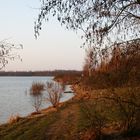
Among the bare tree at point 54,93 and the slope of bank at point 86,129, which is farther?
the bare tree at point 54,93

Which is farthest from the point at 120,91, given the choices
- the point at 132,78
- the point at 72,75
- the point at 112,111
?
the point at 72,75

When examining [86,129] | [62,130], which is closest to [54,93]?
[62,130]

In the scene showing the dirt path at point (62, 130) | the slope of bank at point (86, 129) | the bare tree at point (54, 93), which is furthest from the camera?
the bare tree at point (54, 93)

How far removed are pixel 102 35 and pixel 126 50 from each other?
772mm

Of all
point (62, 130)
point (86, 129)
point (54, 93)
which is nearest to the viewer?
point (86, 129)

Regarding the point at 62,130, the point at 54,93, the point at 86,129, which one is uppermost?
the point at 54,93

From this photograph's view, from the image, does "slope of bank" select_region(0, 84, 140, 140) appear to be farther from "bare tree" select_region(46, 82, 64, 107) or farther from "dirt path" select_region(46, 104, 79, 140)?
"bare tree" select_region(46, 82, 64, 107)

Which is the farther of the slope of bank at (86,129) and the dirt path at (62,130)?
the dirt path at (62,130)

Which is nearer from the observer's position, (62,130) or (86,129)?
(86,129)

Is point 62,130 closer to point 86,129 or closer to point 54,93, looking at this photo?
point 86,129

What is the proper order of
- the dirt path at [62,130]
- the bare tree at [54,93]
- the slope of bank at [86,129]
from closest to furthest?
the slope of bank at [86,129], the dirt path at [62,130], the bare tree at [54,93]

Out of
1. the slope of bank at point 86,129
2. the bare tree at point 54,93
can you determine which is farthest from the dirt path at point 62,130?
the bare tree at point 54,93

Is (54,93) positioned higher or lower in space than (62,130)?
higher

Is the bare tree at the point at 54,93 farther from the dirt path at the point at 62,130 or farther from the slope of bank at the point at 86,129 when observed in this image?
the dirt path at the point at 62,130
